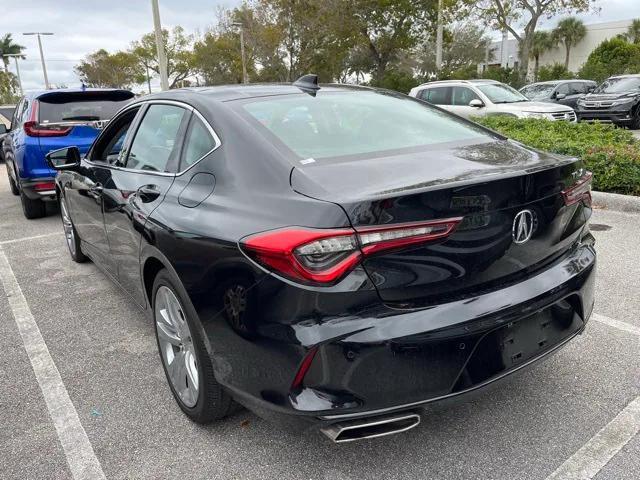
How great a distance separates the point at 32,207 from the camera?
24.1 feet

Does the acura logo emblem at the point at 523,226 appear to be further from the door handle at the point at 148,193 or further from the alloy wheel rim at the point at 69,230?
the alloy wheel rim at the point at 69,230

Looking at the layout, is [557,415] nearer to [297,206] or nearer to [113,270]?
[297,206]

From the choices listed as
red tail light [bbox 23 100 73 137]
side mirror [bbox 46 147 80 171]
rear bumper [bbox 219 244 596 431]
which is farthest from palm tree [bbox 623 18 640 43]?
rear bumper [bbox 219 244 596 431]

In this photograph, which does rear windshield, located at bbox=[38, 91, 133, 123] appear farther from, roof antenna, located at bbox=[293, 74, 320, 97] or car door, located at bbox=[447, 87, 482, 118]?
car door, located at bbox=[447, 87, 482, 118]

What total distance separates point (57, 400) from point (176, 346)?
769 mm

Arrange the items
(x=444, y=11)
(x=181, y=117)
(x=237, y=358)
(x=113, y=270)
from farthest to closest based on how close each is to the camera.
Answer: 1. (x=444, y=11)
2. (x=113, y=270)
3. (x=181, y=117)
4. (x=237, y=358)

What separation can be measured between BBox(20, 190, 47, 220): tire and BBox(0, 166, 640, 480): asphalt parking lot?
4160mm

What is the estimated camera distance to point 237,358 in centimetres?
208

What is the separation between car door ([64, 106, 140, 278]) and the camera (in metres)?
3.62

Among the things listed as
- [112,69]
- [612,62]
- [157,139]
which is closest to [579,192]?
[157,139]

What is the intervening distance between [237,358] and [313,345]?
41 centimetres

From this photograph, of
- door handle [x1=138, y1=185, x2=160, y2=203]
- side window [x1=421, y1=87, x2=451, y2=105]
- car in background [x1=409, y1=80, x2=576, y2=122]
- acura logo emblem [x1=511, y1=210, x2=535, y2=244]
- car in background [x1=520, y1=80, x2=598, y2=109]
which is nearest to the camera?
acura logo emblem [x1=511, y1=210, x2=535, y2=244]

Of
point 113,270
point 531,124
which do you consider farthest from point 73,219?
point 531,124

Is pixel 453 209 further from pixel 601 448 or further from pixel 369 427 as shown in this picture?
pixel 601 448
